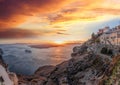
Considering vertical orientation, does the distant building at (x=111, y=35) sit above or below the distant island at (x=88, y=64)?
above

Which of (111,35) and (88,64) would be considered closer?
(88,64)

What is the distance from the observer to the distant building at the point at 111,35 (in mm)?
156363

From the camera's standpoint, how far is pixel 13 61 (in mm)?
Result: 196750

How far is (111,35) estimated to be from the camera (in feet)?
546

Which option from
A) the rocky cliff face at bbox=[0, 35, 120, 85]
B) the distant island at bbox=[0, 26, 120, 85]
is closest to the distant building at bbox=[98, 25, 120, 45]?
the distant island at bbox=[0, 26, 120, 85]

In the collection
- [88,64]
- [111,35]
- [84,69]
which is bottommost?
[84,69]

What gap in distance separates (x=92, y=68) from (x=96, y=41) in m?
29.7

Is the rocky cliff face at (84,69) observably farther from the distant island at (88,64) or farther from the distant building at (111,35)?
the distant building at (111,35)

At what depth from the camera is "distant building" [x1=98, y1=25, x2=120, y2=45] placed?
513ft

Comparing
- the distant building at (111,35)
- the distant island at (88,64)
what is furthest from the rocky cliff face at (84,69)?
the distant building at (111,35)

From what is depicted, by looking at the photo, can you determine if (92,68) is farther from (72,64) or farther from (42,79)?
(42,79)

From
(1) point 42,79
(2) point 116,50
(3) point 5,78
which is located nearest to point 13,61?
(1) point 42,79

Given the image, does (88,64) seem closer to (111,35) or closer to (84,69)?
(84,69)

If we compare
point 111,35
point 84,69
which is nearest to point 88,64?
point 84,69
